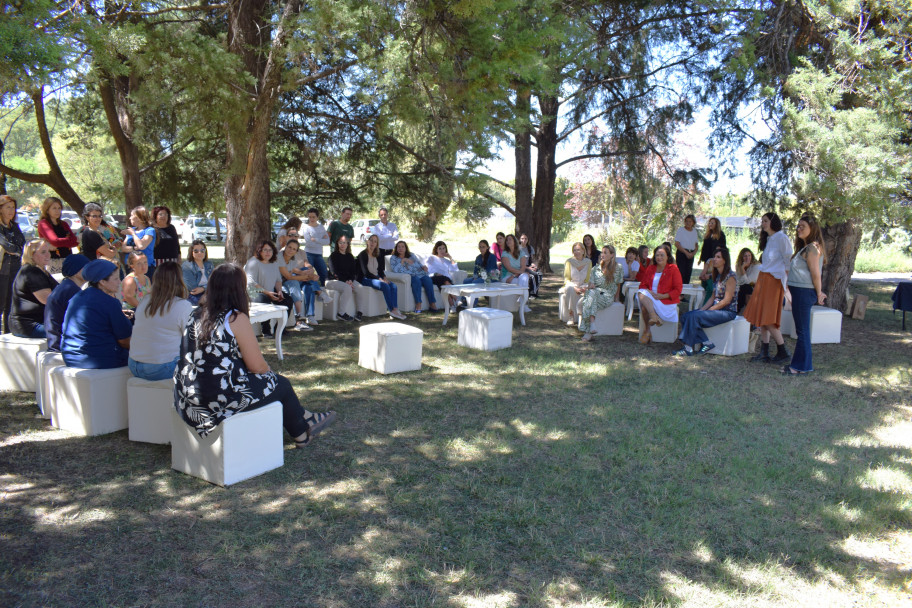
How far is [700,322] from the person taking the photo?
25.7 ft

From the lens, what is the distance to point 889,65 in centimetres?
813

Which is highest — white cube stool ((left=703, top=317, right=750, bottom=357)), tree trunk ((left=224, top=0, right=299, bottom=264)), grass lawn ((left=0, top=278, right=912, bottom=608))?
tree trunk ((left=224, top=0, right=299, bottom=264))

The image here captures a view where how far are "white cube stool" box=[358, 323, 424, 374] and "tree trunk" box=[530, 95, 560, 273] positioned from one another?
8.37 metres

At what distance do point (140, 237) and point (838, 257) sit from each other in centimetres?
1068

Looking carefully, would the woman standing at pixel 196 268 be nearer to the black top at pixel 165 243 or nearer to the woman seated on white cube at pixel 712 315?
the black top at pixel 165 243

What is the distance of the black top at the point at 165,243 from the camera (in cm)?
768

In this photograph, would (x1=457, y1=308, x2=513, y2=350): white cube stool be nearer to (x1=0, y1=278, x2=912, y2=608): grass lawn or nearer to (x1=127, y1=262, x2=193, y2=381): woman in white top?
(x1=0, y1=278, x2=912, y2=608): grass lawn

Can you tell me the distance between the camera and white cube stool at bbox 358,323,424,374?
650 centimetres

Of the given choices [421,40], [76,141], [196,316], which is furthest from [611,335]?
[76,141]

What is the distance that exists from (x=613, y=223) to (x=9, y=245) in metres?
21.8

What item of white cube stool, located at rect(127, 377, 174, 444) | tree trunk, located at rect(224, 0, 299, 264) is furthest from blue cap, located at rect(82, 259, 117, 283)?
tree trunk, located at rect(224, 0, 299, 264)

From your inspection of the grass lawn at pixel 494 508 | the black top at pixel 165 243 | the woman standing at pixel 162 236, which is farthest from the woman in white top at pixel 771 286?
the black top at pixel 165 243

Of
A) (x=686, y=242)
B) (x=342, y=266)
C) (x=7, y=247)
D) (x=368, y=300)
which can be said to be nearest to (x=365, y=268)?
(x=342, y=266)

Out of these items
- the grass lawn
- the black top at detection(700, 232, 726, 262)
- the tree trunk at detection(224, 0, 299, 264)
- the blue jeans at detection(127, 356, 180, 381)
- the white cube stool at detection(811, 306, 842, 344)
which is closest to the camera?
the grass lawn
